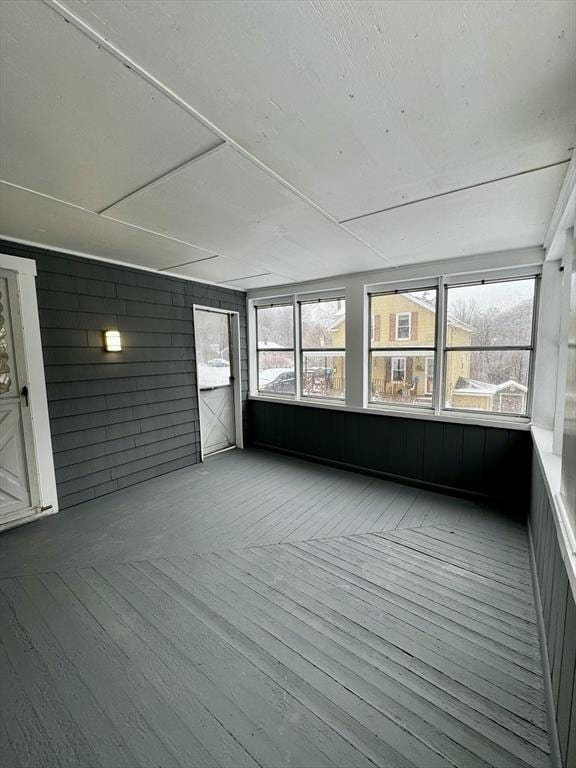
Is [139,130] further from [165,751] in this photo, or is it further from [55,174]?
[165,751]

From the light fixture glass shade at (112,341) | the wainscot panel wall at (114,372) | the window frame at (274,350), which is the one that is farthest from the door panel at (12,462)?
the window frame at (274,350)

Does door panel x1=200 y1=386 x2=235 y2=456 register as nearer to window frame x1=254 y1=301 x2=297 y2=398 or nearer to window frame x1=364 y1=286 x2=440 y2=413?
window frame x1=254 y1=301 x2=297 y2=398

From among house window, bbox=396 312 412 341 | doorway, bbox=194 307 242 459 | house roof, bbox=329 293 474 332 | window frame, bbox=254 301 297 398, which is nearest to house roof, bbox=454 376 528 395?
house roof, bbox=329 293 474 332

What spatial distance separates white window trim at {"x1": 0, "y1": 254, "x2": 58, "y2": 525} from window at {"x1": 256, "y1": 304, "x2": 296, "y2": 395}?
304 cm

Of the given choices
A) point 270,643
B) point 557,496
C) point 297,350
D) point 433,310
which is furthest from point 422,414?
point 270,643

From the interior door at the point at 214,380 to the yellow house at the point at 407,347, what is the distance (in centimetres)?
233

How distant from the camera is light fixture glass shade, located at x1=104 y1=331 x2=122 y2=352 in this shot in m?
3.64

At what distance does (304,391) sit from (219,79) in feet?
13.4

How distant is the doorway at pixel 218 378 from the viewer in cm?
487

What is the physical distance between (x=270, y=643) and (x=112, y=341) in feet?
10.6

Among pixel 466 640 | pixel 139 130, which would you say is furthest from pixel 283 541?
pixel 139 130

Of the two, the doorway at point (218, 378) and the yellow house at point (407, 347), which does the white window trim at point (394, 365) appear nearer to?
the yellow house at point (407, 347)

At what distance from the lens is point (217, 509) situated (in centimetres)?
339

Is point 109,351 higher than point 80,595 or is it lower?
higher
